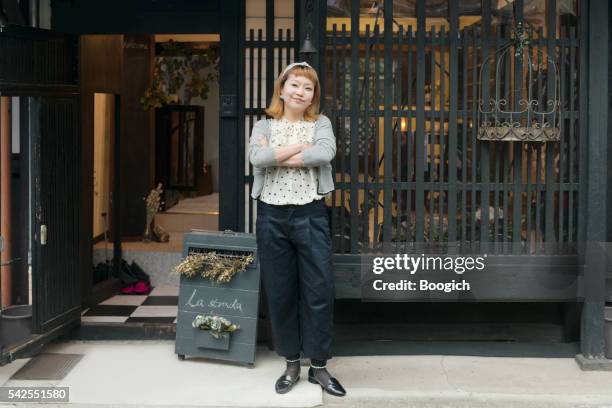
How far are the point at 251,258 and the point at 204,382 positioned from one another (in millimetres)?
971

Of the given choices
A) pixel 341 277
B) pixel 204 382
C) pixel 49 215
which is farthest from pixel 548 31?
pixel 49 215

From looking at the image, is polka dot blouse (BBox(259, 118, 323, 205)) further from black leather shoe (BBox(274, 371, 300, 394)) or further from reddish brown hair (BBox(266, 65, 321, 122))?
black leather shoe (BBox(274, 371, 300, 394))

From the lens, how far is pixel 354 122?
21.4ft

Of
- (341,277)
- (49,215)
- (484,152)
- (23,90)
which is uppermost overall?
(23,90)

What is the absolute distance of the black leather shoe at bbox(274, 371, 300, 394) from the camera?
5824 mm

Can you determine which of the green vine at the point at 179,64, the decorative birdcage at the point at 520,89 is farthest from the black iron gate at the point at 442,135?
the green vine at the point at 179,64

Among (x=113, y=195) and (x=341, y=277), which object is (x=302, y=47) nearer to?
(x=341, y=277)

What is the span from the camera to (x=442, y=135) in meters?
6.54

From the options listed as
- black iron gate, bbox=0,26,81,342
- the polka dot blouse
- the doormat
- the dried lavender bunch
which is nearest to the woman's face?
the polka dot blouse

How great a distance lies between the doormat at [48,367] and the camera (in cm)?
613

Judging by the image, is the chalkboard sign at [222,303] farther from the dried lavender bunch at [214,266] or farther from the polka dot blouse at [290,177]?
the polka dot blouse at [290,177]

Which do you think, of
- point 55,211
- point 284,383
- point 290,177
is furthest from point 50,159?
point 284,383

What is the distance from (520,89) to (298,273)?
2.24 metres

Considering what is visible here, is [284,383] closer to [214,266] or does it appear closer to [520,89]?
[214,266]
